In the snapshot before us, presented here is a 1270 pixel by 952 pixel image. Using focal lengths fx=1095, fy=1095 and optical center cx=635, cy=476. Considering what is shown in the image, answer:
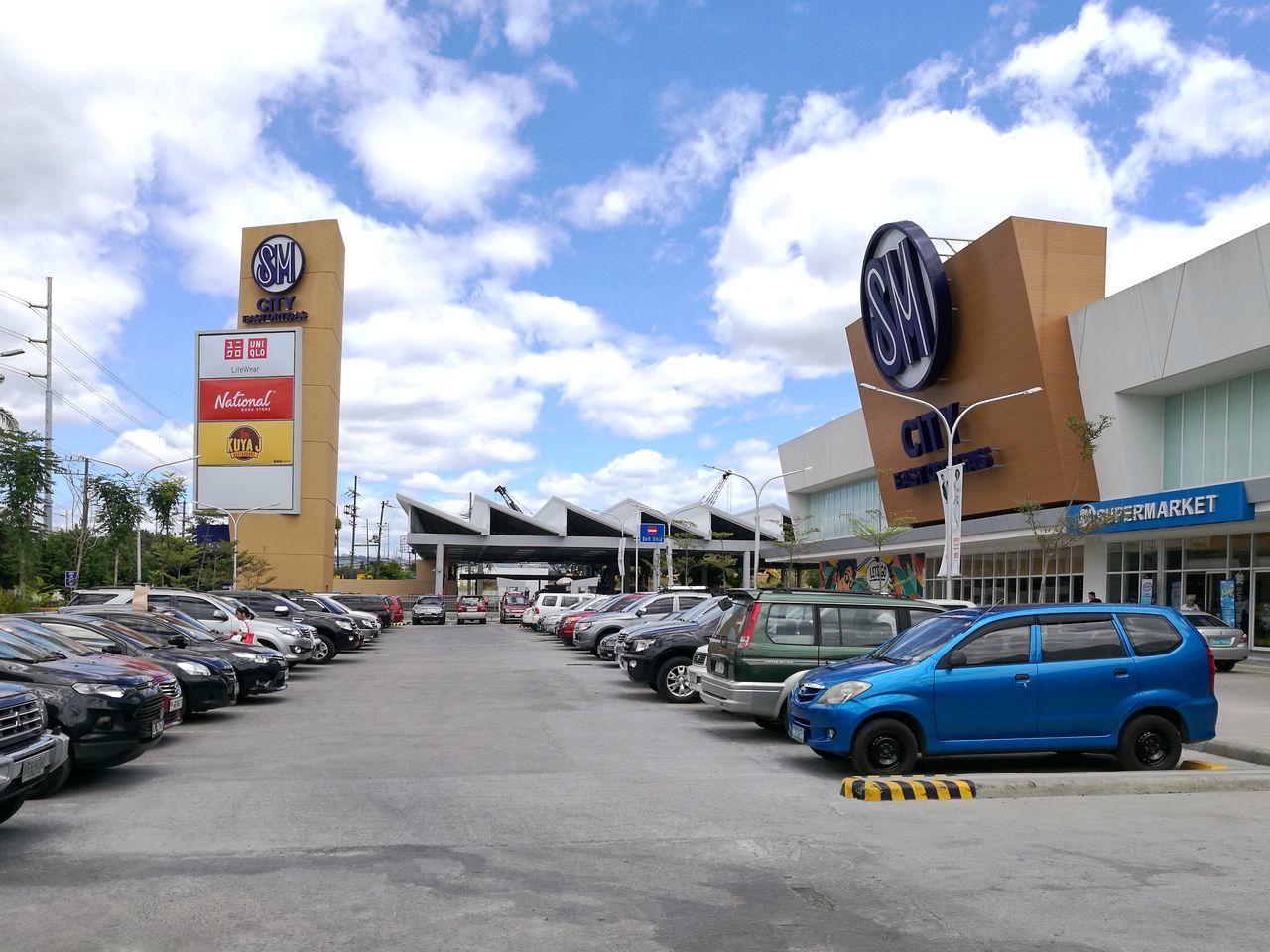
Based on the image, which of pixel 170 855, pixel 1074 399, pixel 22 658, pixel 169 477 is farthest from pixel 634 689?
pixel 169 477

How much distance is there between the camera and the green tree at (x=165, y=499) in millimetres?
48969

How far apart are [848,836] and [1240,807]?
3.76 metres

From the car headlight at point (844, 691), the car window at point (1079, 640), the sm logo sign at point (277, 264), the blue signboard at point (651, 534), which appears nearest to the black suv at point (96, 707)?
the car headlight at point (844, 691)

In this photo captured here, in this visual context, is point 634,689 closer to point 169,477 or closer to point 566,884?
point 566,884

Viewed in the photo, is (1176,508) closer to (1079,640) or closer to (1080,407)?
(1080,407)

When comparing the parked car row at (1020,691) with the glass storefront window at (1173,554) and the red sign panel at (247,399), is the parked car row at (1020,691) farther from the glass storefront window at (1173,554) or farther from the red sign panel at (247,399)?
the red sign panel at (247,399)

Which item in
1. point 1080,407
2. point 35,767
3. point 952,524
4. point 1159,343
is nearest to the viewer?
point 35,767

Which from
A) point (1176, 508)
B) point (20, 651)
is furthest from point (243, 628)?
point (1176, 508)

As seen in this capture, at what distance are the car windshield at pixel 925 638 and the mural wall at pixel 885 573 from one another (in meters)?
32.6

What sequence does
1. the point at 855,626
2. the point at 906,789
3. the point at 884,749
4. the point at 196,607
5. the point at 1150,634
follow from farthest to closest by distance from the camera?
1. the point at 196,607
2. the point at 855,626
3. the point at 1150,634
4. the point at 884,749
5. the point at 906,789

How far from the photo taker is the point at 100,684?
10000mm

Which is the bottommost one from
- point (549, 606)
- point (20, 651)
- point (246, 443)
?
point (549, 606)

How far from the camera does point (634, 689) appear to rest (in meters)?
19.6

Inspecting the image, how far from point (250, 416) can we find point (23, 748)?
58.1 metres
